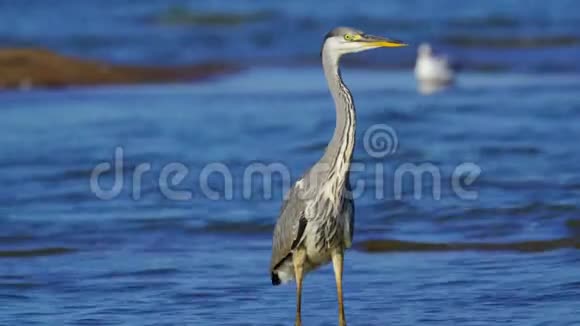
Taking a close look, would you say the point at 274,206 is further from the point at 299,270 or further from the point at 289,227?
the point at 289,227

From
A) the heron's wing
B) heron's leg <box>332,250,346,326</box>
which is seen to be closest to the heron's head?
the heron's wing

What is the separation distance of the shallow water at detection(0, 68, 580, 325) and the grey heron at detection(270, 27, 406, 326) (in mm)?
545

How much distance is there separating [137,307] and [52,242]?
2.39m

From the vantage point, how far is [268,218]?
10.6 m

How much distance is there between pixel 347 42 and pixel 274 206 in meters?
4.22

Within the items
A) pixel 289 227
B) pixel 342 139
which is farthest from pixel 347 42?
pixel 289 227

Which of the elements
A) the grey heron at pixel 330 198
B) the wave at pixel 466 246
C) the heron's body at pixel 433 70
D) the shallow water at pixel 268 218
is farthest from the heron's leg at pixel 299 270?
the heron's body at pixel 433 70

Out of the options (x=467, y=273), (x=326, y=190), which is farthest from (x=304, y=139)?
(x=326, y=190)

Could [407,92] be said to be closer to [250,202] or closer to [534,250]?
[250,202]

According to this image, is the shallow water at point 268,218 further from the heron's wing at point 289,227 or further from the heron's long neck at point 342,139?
the heron's long neck at point 342,139

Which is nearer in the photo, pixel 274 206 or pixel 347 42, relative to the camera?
pixel 347 42

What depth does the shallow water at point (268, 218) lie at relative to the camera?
7812 millimetres

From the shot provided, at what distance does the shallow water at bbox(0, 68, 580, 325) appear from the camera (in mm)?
7812

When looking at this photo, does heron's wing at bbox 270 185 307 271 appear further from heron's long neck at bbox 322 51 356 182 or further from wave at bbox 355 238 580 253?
wave at bbox 355 238 580 253
